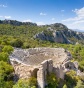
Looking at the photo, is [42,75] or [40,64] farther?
[40,64]

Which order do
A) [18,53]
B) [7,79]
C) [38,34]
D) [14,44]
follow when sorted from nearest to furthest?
[7,79]
[18,53]
[14,44]
[38,34]

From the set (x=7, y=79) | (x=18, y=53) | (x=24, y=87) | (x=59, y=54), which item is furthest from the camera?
(x=59, y=54)

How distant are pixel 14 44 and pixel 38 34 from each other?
68204 millimetres

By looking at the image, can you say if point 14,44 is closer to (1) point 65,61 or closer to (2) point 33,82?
(1) point 65,61

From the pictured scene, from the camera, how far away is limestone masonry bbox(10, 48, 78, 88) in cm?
2880

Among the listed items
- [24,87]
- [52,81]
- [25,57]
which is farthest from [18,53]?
[24,87]

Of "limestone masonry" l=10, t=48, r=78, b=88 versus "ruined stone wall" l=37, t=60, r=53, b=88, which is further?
"limestone masonry" l=10, t=48, r=78, b=88

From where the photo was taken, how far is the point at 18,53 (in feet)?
124

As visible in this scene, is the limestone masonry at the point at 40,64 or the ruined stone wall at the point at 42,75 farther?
the limestone masonry at the point at 40,64

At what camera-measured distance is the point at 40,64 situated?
2953 cm

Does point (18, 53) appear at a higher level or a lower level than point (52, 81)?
higher

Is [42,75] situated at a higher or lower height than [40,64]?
lower

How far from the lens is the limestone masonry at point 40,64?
28.8m

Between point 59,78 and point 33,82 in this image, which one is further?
point 59,78
